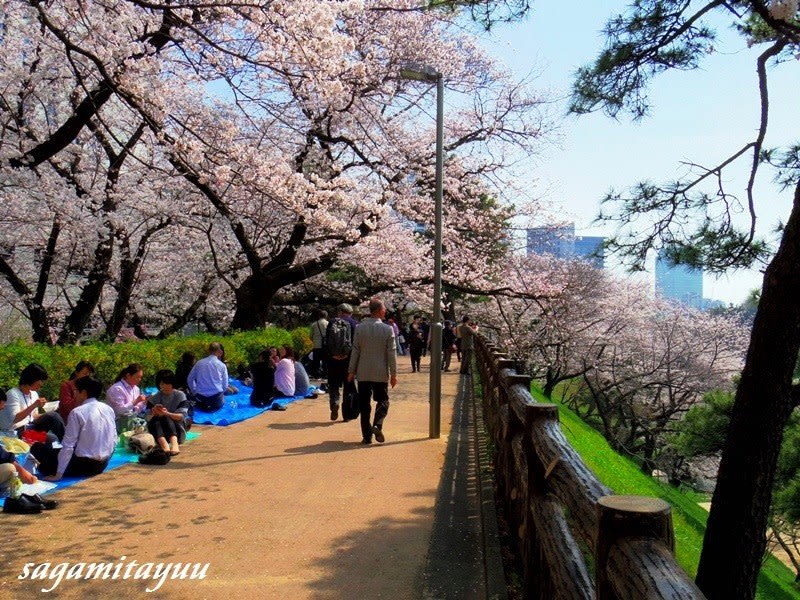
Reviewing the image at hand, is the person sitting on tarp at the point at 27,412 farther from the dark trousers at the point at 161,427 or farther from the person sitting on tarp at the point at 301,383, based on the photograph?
the person sitting on tarp at the point at 301,383

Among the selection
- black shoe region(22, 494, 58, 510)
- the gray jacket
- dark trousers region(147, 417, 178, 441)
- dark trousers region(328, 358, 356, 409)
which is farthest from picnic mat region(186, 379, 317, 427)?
black shoe region(22, 494, 58, 510)

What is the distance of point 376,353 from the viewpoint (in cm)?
821

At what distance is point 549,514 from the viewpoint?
11.1ft

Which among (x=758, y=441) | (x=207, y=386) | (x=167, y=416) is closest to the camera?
(x=758, y=441)

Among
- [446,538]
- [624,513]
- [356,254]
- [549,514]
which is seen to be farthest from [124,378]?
[356,254]

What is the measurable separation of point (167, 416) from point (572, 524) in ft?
17.8

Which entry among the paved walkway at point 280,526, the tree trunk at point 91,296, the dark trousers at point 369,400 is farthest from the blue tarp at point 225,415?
the tree trunk at point 91,296

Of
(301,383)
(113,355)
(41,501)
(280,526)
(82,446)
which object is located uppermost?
(113,355)

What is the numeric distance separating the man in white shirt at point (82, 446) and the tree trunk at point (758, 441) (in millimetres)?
5150

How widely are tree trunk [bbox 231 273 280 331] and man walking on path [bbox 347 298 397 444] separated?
8428mm

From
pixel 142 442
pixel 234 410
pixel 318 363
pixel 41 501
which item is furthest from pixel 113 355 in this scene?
pixel 41 501

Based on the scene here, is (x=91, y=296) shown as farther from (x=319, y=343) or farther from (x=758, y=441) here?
(x=758, y=441)

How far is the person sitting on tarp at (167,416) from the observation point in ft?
24.7

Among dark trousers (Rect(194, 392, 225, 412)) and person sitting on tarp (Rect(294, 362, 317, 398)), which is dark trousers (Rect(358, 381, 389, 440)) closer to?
dark trousers (Rect(194, 392, 225, 412))
